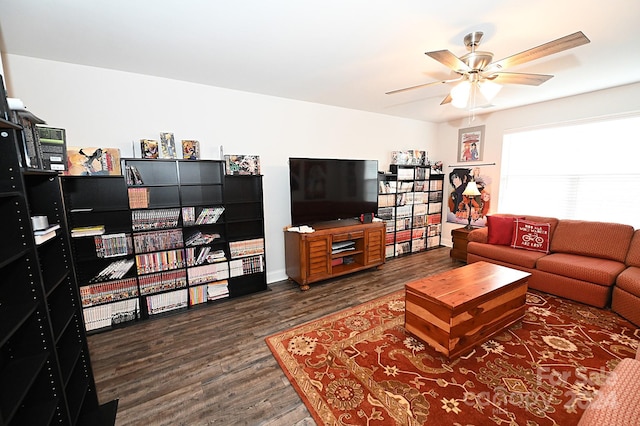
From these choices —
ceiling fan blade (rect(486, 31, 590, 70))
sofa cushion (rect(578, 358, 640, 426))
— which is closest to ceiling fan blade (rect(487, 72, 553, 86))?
ceiling fan blade (rect(486, 31, 590, 70))

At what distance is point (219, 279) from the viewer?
119 inches

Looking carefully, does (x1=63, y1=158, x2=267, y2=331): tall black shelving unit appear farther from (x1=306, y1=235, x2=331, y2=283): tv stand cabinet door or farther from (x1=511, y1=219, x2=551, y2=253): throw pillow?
(x1=511, y1=219, x2=551, y2=253): throw pillow

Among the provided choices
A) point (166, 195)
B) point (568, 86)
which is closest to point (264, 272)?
point (166, 195)

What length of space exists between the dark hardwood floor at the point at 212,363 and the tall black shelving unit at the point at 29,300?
48 centimetres

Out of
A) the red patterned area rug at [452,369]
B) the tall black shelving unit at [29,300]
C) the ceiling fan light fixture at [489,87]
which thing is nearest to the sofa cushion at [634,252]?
the red patterned area rug at [452,369]

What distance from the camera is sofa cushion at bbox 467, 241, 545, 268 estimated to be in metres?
3.21

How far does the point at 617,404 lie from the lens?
107 centimetres

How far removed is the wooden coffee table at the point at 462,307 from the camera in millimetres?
1976

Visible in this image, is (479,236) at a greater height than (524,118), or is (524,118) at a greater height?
(524,118)

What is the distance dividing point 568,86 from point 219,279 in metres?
4.77

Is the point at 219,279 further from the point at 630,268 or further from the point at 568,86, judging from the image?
the point at 568,86

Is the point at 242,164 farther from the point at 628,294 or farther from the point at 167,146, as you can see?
the point at 628,294

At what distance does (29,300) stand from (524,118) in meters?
5.59

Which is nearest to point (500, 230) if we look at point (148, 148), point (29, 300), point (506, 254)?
point (506, 254)
